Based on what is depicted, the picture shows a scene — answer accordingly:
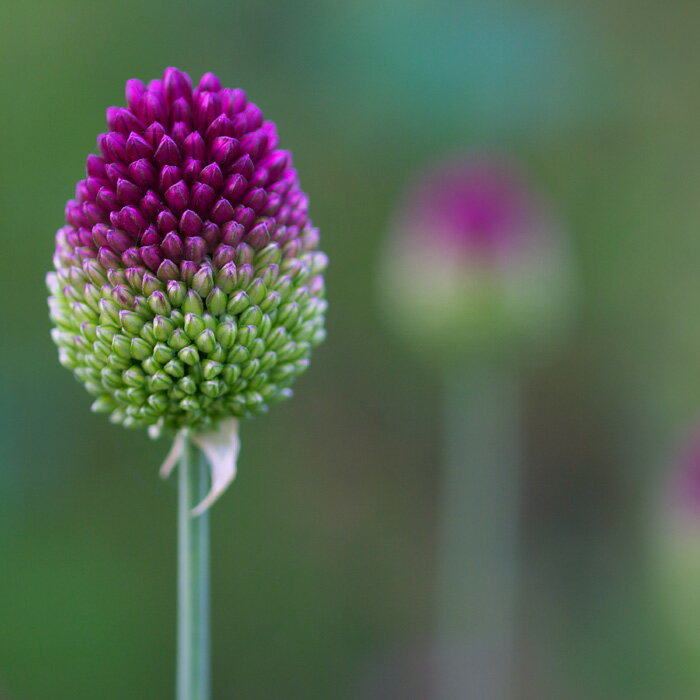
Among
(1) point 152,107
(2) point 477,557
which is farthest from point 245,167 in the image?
(2) point 477,557

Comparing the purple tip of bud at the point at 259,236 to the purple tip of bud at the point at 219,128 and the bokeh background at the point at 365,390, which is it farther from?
the bokeh background at the point at 365,390

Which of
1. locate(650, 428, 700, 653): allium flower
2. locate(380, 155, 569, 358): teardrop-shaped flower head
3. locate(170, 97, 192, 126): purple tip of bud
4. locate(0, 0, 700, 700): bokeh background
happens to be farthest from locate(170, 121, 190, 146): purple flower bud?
locate(0, 0, 700, 700): bokeh background

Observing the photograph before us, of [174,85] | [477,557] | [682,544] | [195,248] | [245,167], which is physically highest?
[174,85]

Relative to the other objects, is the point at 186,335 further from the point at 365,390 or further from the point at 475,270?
the point at 365,390

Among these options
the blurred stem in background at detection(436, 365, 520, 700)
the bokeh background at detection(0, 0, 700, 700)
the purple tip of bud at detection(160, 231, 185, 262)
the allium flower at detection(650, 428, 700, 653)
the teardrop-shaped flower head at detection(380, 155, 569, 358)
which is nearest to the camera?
the purple tip of bud at detection(160, 231, 185, 262)

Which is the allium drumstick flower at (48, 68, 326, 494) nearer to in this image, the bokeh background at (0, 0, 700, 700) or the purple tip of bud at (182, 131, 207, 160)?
the purple tip of bud at (182, 131, 207, 160)

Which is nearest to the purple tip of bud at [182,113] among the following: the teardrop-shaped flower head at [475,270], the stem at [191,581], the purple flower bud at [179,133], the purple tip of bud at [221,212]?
the purple flower bud at [179,133]
